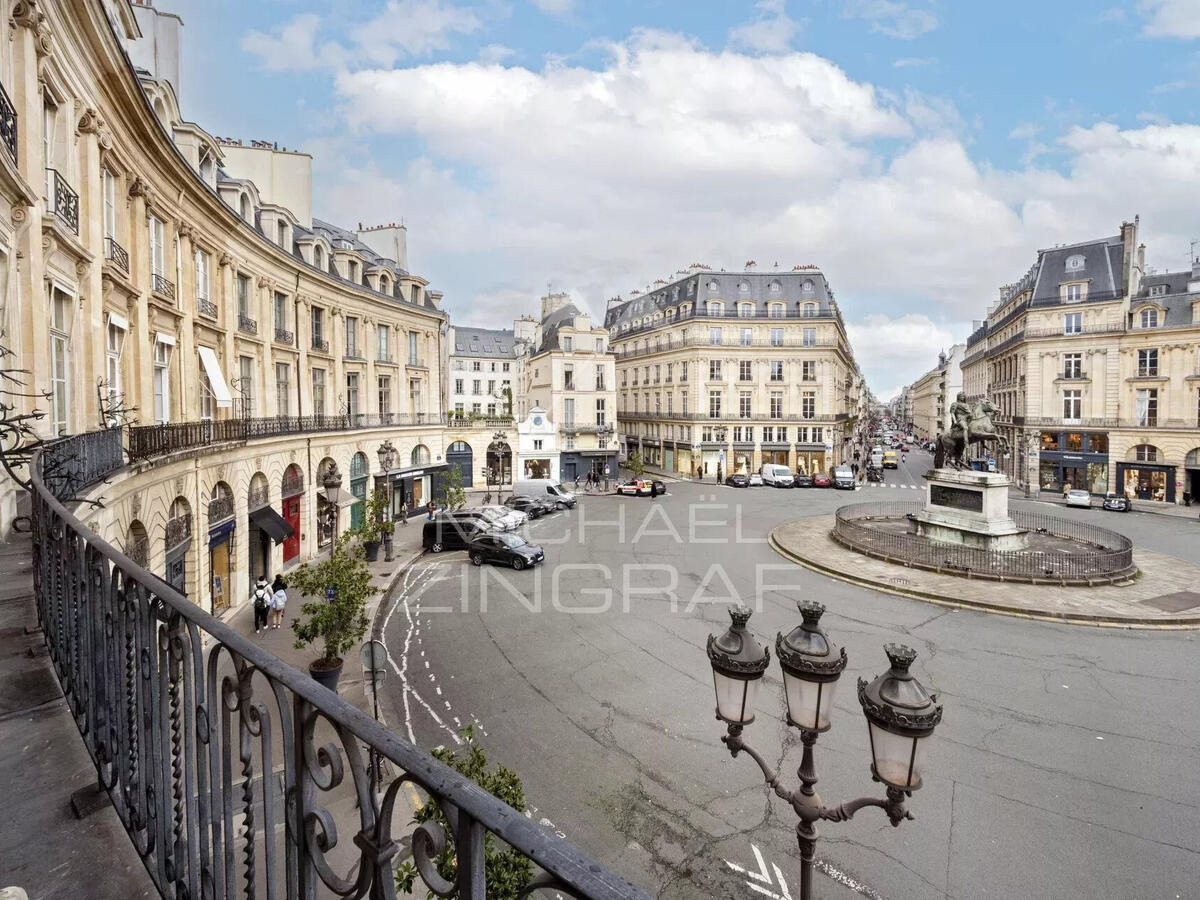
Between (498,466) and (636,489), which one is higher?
(498,466)

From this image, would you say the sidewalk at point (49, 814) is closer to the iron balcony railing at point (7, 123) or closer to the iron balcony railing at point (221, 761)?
the iron balcony railing at point (221, 761)

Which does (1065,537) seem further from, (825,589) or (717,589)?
(717,589)

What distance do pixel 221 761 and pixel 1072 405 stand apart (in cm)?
5425

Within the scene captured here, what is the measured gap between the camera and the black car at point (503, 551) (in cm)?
2192

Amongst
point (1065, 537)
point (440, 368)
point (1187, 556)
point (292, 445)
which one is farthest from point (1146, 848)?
point (440, 368)

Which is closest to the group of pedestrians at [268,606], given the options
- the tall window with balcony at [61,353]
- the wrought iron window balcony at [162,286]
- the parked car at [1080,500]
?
the tall window with balcony at [61,353]

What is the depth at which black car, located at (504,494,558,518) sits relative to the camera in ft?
112

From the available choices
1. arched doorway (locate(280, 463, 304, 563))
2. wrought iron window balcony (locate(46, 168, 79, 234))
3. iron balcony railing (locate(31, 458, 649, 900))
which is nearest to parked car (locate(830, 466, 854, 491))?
arched doorway (locate(280, 463, 304, 563))

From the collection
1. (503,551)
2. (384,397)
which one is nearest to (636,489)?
(384,397)

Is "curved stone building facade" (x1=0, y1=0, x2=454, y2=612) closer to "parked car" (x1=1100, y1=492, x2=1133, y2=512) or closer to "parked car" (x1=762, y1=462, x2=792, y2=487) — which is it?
"parked car" (x1=762, y1=462, x2=792, y2=487)

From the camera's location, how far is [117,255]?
12.4m

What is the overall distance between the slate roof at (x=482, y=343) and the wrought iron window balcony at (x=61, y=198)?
2722 inches

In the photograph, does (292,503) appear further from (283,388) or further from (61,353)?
(61,353)

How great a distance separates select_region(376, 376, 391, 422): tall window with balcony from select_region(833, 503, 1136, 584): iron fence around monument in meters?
23.6
